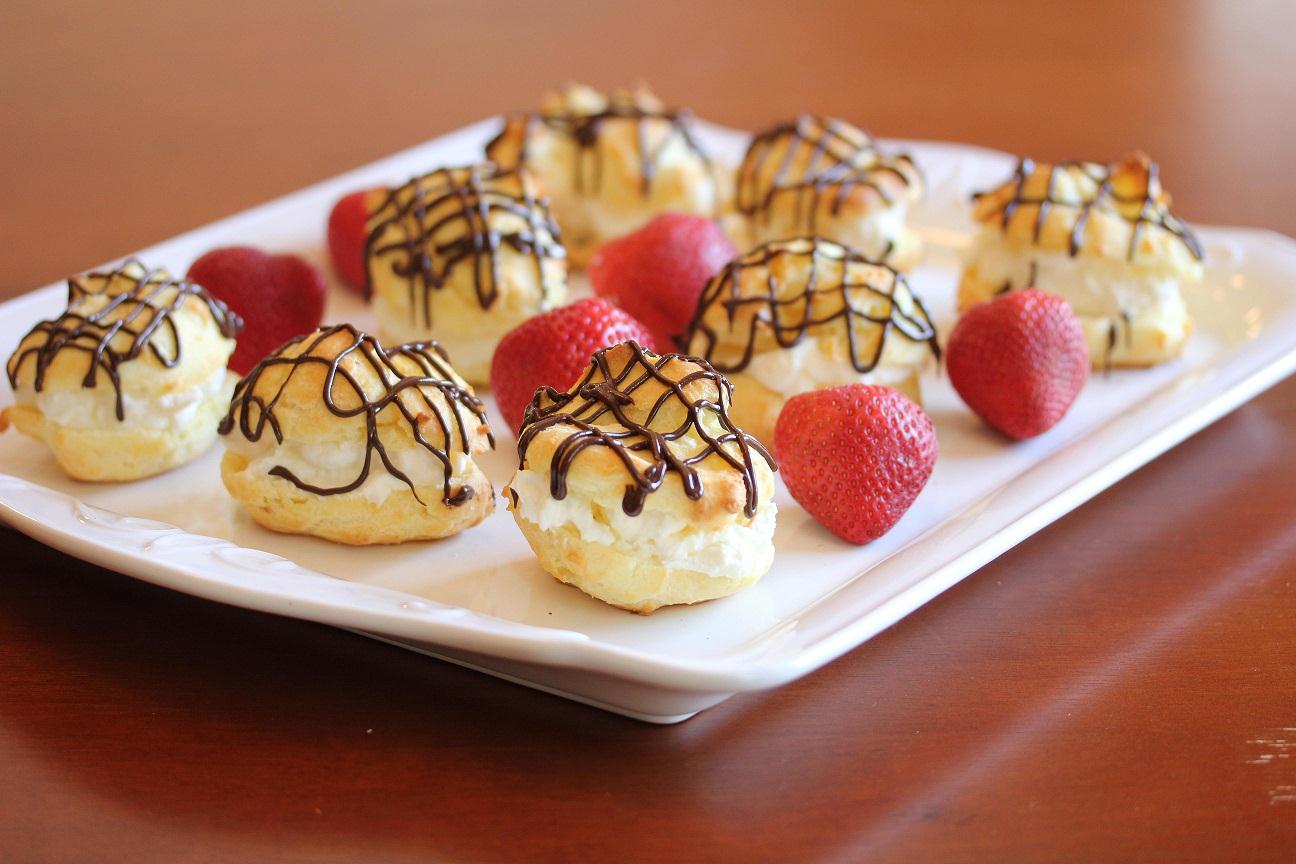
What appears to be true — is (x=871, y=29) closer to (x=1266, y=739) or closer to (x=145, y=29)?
(x=145, y=29)

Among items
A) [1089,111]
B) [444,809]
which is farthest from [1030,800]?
[1089,111]

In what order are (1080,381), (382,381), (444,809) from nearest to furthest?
(444,809) → (382,381) → (1080,381)

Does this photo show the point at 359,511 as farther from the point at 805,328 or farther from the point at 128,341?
the point at 805,328

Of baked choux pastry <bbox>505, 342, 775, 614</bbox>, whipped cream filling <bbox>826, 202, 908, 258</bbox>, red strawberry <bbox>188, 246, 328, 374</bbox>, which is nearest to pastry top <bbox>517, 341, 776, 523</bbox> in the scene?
baked choux pastry <bbox>505, 342, 775, 614</bbox>

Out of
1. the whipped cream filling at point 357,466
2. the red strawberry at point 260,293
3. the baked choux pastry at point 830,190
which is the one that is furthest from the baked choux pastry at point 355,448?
the baked choux pastry at point 830,190

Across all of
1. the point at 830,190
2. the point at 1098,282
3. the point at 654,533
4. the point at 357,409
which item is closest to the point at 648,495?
the point at 654,533

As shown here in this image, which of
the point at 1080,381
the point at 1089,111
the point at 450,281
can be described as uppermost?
the point at 450,281

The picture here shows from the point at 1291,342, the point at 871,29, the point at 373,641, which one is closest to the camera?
A: the point at 373,641
